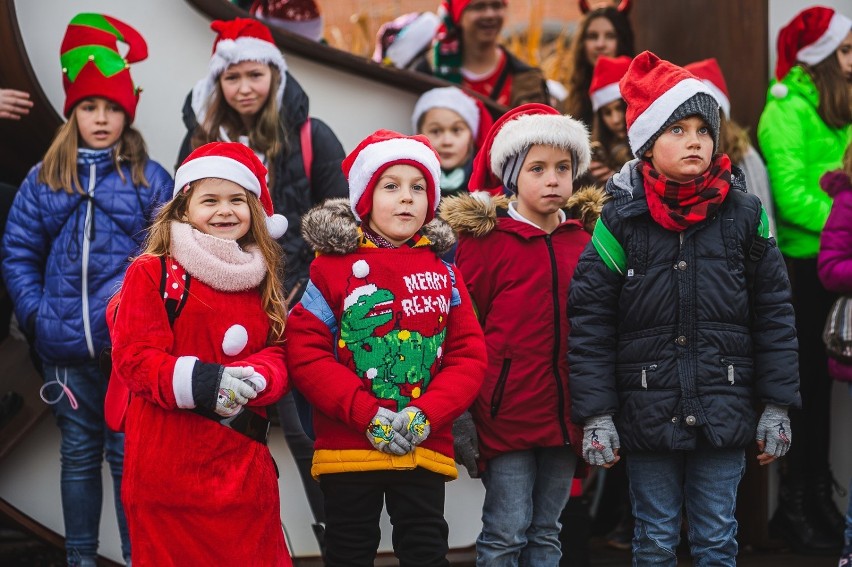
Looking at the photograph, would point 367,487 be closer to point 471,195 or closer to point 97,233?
point 471,195

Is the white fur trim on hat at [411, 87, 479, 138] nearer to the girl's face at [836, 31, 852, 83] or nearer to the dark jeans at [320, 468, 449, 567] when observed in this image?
the girl's face at [836, 31, 852, 83]

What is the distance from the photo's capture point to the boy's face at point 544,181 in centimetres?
437

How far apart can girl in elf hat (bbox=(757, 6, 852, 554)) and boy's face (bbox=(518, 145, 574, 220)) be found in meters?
1.72

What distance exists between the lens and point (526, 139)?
14.4ft

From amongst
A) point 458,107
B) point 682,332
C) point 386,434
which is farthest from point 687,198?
point 458,107

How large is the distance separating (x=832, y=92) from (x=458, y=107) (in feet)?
5.89

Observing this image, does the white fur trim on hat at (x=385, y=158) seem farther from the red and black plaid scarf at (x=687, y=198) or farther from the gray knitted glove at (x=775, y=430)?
the gray knitted glove at (x=775, y=430)

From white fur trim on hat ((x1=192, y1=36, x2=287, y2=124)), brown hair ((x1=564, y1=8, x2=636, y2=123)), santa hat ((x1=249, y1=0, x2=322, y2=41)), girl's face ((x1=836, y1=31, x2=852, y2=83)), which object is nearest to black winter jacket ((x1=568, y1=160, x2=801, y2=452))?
white fur trim on hat ((x1=192, y1=36, x2=287, y2=124))

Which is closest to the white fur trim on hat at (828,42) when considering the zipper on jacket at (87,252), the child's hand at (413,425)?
the child's hand at (413,425)

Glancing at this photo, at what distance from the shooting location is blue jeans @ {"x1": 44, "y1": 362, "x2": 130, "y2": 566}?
16.1 ft

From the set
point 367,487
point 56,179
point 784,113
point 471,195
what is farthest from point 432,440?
point 784,113

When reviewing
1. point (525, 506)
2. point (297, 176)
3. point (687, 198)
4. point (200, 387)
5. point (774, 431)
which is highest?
point (297, 176)

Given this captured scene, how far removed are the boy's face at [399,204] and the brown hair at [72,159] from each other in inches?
54.6

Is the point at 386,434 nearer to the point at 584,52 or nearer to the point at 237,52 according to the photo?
the point at 237,52
